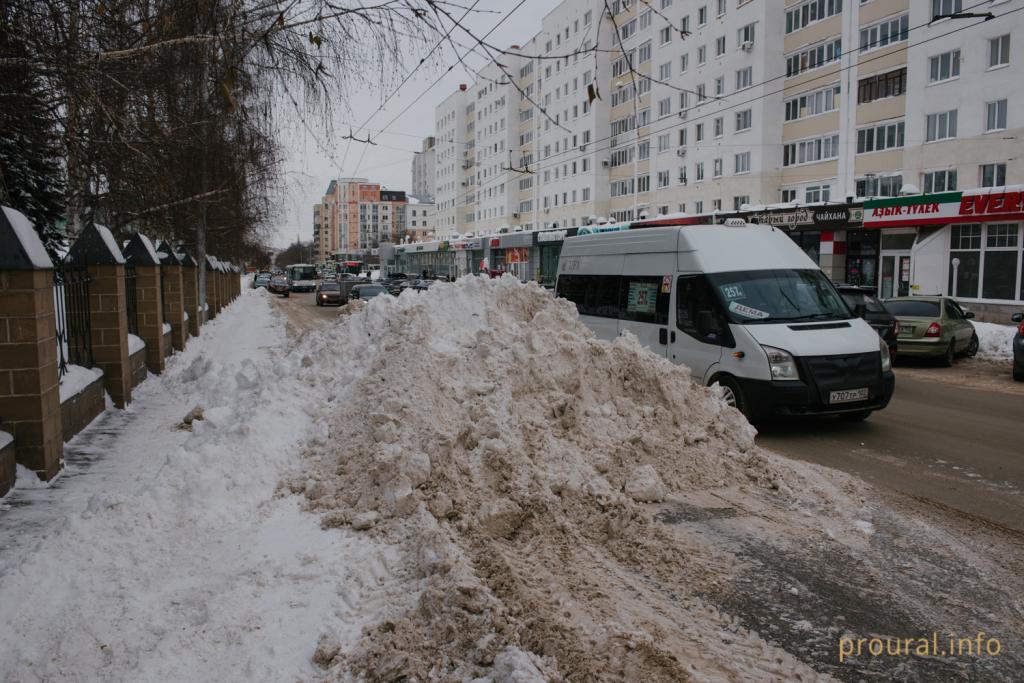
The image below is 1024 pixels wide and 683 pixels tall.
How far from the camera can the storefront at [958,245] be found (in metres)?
25.8

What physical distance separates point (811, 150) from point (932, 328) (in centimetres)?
2587

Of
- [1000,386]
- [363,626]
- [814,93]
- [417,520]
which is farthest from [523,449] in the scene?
[814,93]

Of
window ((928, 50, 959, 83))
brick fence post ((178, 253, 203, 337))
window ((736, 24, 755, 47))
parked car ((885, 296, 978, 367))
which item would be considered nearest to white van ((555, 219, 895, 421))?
parked car ((885, 296, 978, 367))

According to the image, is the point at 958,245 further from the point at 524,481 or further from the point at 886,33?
the point at 524,481

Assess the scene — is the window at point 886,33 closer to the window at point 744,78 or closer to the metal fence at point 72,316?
the window at point 744,78

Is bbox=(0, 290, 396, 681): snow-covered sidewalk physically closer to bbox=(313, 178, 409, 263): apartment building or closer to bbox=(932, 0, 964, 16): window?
bbox=(932, 0, 964, 16): window

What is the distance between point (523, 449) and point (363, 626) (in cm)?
218

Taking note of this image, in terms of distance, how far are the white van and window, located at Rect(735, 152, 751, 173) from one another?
3436cm

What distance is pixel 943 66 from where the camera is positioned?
30.4m

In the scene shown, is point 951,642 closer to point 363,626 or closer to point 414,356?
point 363,626

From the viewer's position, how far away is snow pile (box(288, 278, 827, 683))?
3.44 m

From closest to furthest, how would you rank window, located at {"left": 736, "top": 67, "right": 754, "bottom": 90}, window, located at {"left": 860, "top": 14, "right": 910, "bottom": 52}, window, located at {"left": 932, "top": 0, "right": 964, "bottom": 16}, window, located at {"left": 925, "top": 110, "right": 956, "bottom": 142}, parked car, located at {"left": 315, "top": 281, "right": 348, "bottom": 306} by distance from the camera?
window, located at {"left": 925, "top": 110, "right": 956, "bottom": 142} → window, located at {"left": 932, "top": 0, "right": 964, "bottom": 16} → window, located at {"left": 860, "top": 14, "right": 910, "bottom": 52} → window, located at {"left": 736, "top": 67, "right": 754, "bottom": 90} → parked car, located at {"left": 315, "top": 281, "right": 348, "bottom": 306}

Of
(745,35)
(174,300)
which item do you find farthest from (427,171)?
(174,300)

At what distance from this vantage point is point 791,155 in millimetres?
40969
